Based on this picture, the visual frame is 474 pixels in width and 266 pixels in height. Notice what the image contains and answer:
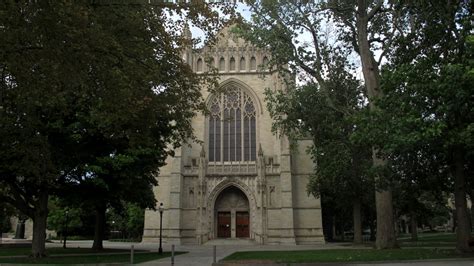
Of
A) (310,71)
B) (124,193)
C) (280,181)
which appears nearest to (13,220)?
(280,181)

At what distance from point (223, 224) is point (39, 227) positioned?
24611 millimetres

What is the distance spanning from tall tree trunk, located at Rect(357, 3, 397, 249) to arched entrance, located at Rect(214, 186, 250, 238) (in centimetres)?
2336

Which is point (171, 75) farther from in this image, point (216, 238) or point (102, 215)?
point (216, 238)

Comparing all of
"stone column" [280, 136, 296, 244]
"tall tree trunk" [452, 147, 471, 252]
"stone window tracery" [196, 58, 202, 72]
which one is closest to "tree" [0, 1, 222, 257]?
"tall tree trunk" [452, 147, 471, 252]

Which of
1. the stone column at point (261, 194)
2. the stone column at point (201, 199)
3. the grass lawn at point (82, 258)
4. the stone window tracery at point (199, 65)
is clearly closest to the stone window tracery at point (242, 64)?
the stone window tracery at point (199, 65)

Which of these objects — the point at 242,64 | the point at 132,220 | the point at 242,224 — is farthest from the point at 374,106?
the point at 132,220

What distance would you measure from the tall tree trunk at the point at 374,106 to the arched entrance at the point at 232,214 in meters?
23.4

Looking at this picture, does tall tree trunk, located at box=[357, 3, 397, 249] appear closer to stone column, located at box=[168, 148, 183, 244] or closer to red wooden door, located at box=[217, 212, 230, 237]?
stone column, located at box=[168, 148, 183, 244]

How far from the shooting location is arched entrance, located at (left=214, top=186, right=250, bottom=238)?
4347 centimetres

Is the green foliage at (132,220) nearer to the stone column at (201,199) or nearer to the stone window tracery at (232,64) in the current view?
the stone column at (201,199)

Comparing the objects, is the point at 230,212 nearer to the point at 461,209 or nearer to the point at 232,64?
the point at 232,64

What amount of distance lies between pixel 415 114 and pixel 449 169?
19.8ft

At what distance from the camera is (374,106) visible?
19938 millimetres

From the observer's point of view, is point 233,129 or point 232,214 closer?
point 232,214
